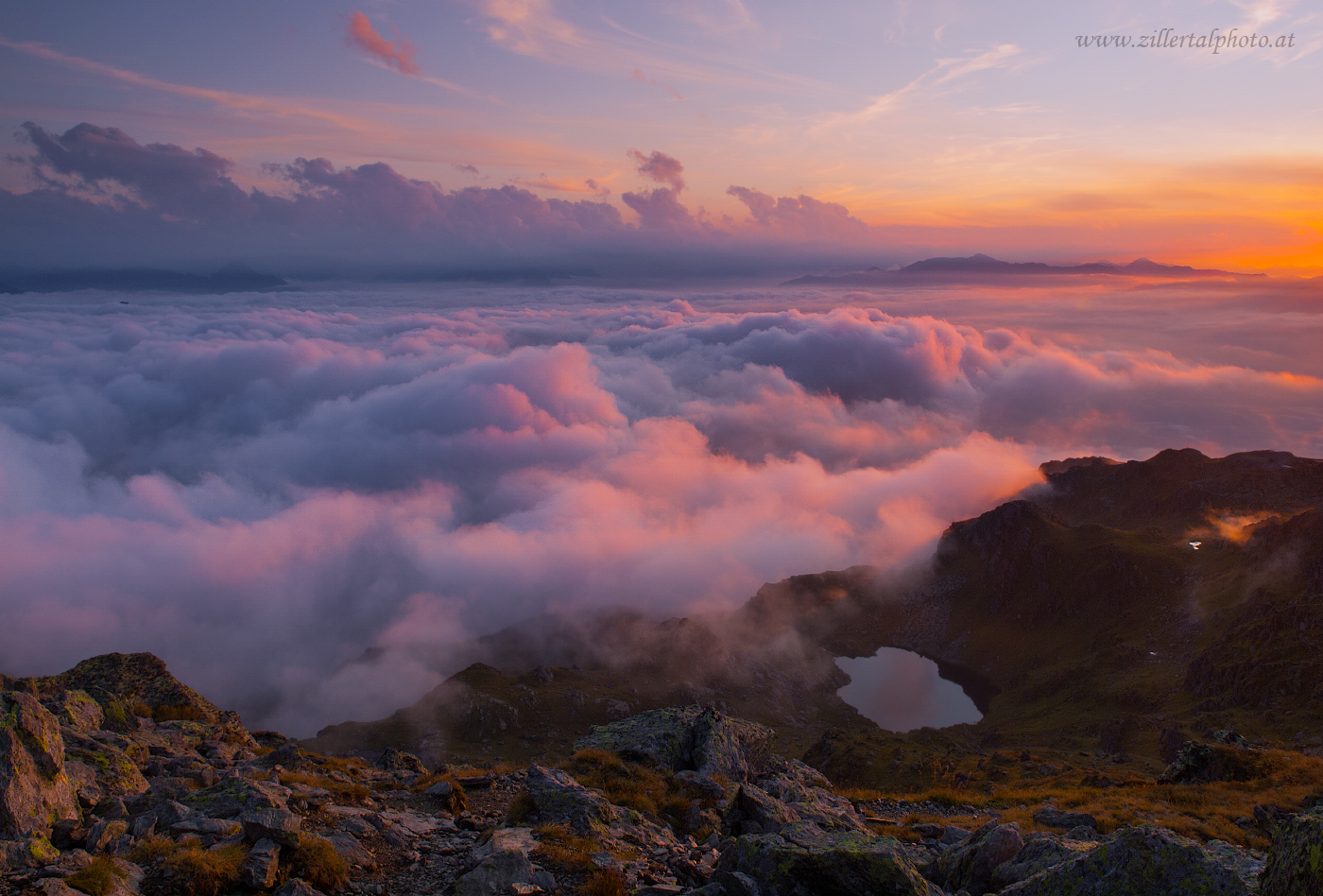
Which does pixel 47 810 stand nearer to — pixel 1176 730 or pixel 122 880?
pixel 122 880

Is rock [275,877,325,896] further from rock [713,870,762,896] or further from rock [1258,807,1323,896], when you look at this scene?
rock [1258,807,1323,896]

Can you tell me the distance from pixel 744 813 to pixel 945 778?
296ft

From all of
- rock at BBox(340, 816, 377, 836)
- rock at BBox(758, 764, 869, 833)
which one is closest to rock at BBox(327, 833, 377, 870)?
rock at BBox(340, 816, 377, 836)

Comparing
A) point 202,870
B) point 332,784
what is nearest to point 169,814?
point 202,870

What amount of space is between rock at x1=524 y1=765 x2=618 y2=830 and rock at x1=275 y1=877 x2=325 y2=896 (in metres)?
7.51

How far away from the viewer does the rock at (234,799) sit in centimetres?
1762

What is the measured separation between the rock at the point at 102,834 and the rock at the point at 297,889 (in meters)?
4.65

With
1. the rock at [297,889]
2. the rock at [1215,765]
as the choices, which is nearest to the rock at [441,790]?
the rock at [297,889]

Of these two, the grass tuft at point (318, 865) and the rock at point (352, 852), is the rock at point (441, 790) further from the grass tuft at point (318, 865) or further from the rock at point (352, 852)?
the grass tuft at point (318, 865)

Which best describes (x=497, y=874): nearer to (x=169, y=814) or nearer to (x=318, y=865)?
(x=318, y=865)

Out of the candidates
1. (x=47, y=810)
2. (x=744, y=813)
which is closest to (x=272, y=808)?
(x=47, y=810)

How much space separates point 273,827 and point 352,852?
2.26 meters

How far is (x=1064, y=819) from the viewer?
2661cm

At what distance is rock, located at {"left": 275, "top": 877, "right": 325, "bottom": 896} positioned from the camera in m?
13.9
